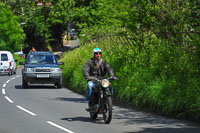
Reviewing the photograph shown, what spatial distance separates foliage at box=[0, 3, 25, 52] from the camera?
6469cm

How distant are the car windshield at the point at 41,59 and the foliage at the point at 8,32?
40029 mm

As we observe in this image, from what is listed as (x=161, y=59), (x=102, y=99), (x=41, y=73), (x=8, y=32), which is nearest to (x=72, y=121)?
(x=102, y=99)

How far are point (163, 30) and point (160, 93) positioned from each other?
305 centimetres

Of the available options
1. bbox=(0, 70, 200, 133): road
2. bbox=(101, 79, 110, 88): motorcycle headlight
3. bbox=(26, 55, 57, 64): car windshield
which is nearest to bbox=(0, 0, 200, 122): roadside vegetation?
bbox=(0, 70, 200, 133): road

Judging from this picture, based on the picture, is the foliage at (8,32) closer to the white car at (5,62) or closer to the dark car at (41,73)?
the white car at (5,62)

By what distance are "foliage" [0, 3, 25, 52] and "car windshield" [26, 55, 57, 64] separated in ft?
131

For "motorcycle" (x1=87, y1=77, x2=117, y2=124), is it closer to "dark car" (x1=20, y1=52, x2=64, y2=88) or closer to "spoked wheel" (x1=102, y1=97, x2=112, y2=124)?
"spoked wheel" (x1=102, y1=97, x2=112, y2=124)

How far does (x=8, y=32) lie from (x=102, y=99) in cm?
5428

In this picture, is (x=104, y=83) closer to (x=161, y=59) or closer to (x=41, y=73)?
(x=161, y=59)

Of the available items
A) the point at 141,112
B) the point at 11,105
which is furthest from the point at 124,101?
the point at 11,105

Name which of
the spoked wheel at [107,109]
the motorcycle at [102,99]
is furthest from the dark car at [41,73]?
the spoked wheel at [107,109]

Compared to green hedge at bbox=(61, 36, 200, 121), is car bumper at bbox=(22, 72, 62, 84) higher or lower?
lower

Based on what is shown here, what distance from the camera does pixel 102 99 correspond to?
1154 centimetres

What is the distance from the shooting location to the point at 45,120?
485 inches
